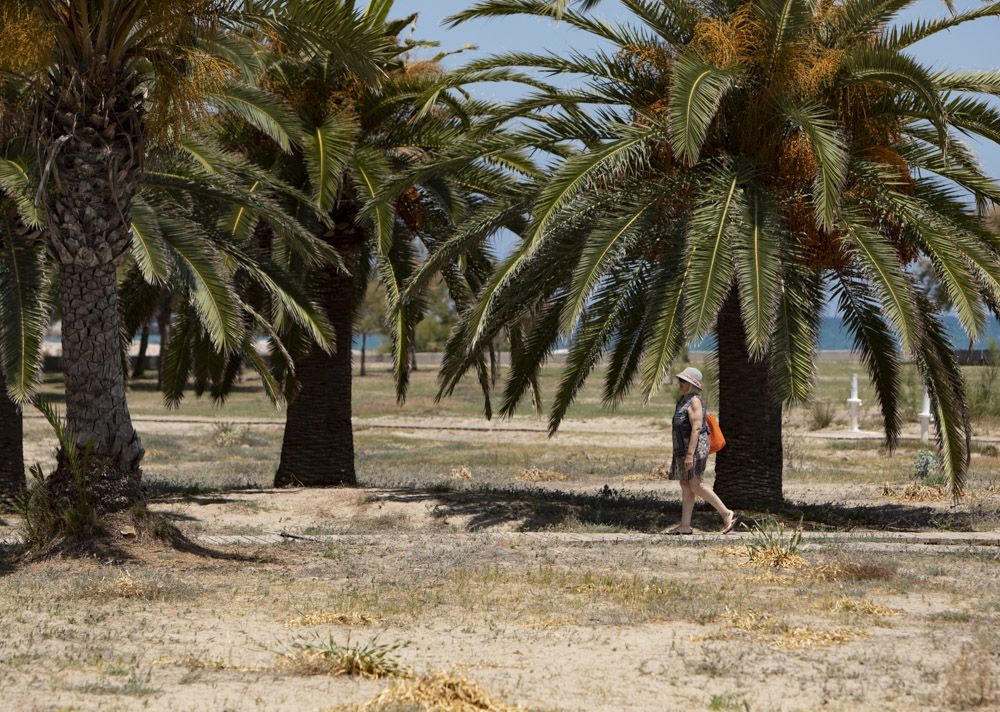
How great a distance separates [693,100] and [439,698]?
687 cm

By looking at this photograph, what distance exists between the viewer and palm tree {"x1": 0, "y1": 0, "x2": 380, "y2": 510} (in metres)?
9.50

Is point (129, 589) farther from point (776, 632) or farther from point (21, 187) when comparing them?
point (21, 187)

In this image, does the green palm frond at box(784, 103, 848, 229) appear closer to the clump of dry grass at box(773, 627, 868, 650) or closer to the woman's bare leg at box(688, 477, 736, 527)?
the woman's bare leg at box(688, 477, 736, 527)

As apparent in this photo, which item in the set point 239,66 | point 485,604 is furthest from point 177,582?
point 239,66

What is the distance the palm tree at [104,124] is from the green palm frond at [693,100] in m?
2.73

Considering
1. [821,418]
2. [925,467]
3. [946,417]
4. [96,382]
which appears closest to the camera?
[96,382]

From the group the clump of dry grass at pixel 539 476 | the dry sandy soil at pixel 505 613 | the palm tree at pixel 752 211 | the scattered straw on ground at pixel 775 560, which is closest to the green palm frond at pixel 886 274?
the palm tree at pixel 752 211

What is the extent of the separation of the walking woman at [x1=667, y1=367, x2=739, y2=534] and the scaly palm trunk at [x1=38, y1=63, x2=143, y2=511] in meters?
4.77

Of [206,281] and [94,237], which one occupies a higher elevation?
[94,237]

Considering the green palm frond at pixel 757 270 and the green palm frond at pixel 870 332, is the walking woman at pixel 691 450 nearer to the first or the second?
the green palm frond at pixel 757 270

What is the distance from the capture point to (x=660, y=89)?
1311cm

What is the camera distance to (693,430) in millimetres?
11727

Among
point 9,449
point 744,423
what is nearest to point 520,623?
point 744,423

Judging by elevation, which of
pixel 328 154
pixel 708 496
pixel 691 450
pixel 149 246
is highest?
pixel 328 154
